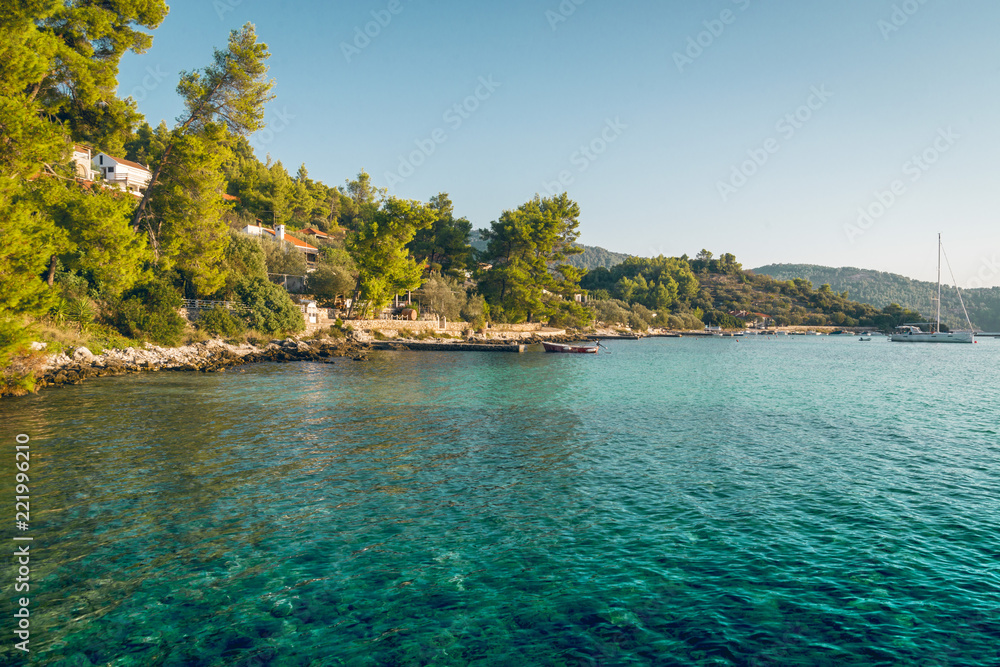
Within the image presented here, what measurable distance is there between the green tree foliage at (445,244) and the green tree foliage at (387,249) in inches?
671

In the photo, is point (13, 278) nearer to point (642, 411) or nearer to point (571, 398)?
point (571, 398)

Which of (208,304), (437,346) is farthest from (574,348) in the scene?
(208,304)

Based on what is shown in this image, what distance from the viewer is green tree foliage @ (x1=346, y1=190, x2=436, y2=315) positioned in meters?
57.3

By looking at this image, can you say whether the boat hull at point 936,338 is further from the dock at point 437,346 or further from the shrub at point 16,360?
the shrub at point 16,360

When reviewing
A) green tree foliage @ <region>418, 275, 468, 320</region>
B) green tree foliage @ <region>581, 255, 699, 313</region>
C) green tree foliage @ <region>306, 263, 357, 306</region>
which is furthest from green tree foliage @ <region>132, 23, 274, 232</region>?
green tree foliage @ <region>581, 255, 699, 313</region>

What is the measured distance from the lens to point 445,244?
254 ft

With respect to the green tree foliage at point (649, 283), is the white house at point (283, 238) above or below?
below

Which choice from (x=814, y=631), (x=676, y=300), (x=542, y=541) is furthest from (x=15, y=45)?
(x=676, y=300)

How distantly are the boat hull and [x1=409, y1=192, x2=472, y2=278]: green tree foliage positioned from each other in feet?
324

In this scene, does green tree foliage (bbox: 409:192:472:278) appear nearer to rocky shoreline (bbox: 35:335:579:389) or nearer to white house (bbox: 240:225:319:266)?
white house (bbox: 240:225:319:266)

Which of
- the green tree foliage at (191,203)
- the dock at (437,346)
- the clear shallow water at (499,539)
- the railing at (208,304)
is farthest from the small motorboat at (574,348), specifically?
the clear shallow water at (499,539)

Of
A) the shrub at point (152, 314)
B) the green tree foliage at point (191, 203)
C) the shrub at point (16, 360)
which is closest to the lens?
the shrub at point (16, 360)

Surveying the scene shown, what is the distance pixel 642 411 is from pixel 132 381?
25848 mm

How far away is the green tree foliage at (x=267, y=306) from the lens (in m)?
45.4
